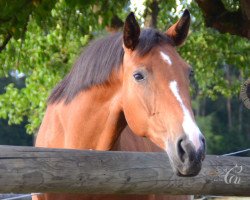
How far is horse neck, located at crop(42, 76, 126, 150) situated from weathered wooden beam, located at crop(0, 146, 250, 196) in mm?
358

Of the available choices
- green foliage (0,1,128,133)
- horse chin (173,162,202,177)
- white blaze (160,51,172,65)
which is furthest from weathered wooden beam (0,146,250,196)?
green foliage (0,1,128,133)

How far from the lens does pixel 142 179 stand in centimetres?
321

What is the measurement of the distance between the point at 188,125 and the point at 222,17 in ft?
13.1

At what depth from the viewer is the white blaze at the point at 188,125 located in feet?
9.48

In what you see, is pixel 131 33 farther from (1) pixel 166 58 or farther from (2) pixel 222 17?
(2) pixel 222 17

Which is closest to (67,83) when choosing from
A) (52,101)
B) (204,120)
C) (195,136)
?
(52,101)

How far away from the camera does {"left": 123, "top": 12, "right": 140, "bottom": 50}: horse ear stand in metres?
3.46

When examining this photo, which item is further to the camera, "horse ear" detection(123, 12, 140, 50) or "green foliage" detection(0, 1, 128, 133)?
"green foliage" detection(0, 1, 128, 133)

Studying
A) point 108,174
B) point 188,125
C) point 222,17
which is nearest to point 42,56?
point 222,17

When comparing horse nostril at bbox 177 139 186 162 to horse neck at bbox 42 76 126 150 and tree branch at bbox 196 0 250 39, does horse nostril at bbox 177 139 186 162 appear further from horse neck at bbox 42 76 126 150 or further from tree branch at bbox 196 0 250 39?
tree branch at bbox 196 0 250 39

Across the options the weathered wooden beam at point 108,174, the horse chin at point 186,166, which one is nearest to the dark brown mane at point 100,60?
the weathered wooden beam at point 108,174

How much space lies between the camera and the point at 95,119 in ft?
12.1

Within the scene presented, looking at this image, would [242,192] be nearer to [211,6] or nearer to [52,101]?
[52,101]

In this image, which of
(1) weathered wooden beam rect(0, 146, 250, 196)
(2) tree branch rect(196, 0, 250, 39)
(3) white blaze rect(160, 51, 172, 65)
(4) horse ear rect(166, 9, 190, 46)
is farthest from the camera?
(2) tree branch rect(196, 0, 250, 39)
